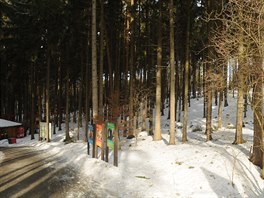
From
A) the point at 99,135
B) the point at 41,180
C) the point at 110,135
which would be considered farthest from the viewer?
the point at 99,135

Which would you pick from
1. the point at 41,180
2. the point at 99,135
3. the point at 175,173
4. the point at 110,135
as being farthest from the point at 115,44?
the point at 41,180

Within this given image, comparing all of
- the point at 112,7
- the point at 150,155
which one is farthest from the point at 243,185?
the point at 112,7

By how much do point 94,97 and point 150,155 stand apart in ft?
13.3

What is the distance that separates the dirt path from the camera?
8734 millimetres

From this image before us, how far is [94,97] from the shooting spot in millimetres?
14242

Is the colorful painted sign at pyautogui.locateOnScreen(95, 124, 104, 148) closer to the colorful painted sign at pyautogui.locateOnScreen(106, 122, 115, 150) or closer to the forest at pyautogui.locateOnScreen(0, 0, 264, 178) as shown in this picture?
the colorful painted sign at pyautogui.locateOnScreen(106, 122, 115, 150)

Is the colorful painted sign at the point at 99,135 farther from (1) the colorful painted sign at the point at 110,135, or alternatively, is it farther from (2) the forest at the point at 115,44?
(2) the forest at the point at 115,44

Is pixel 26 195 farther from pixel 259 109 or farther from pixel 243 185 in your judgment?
pixel 259 109

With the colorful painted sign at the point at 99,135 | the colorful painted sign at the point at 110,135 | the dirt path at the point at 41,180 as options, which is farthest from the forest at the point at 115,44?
the dirt path at the point at 41,180

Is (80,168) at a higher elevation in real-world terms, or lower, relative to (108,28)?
lower

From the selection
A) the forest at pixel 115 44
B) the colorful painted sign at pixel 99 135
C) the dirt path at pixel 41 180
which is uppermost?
the forest at pixel 115 44

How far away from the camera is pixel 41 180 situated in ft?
33.5

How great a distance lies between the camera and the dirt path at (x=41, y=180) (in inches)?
344

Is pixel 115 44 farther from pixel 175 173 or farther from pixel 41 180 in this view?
pixel 41 180
